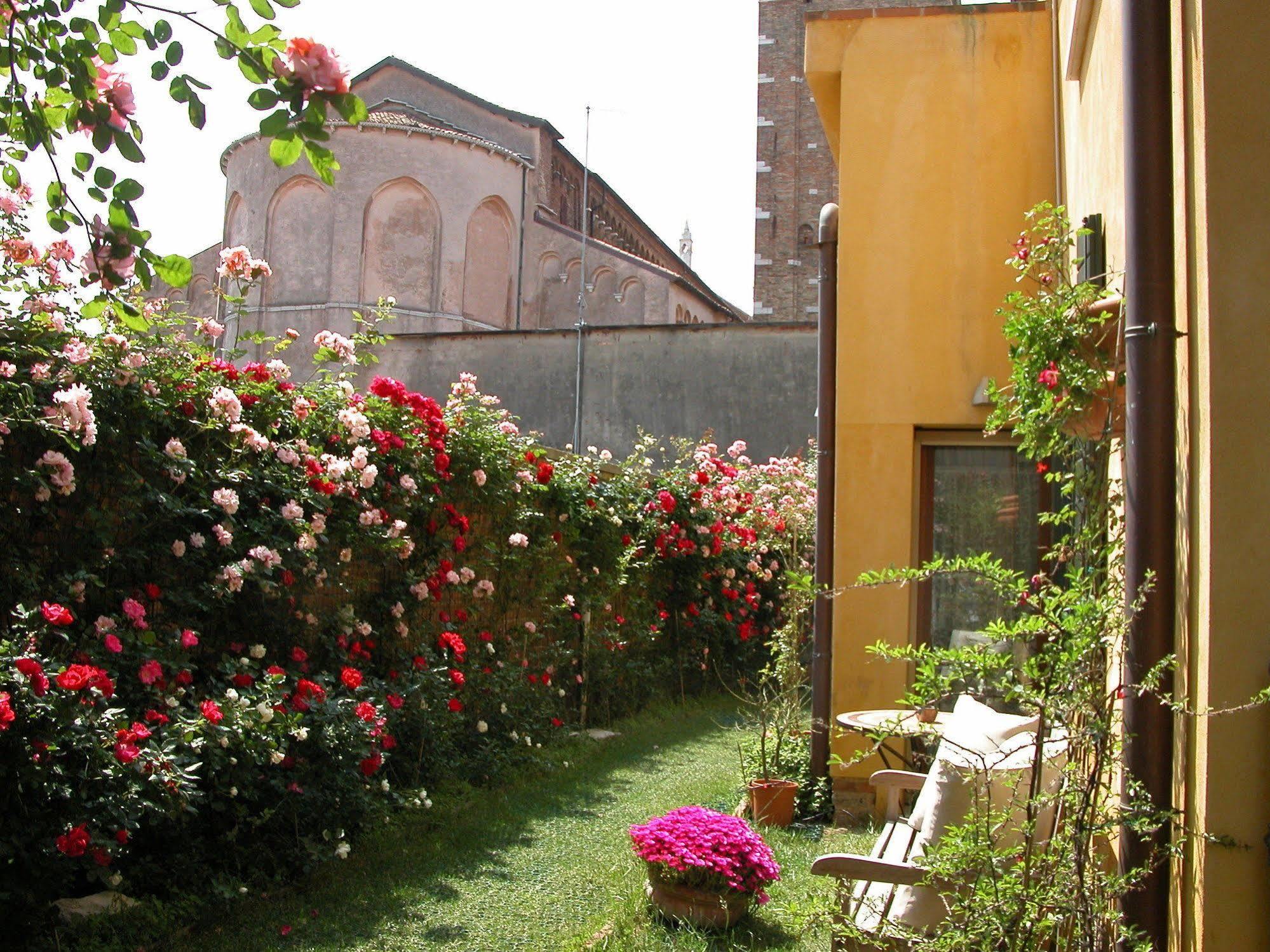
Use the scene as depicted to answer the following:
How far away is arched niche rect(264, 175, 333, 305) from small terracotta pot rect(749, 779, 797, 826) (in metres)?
26.7

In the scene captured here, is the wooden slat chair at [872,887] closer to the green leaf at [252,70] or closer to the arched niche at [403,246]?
the green leaf at [252,70]

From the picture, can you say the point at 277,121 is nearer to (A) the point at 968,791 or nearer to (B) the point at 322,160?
(B) the point at 322,160

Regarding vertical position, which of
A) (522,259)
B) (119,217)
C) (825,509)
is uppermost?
(522,259)

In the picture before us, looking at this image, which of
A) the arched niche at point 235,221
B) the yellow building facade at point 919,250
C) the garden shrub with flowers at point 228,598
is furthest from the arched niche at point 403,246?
the yellow building facade at point 919,250

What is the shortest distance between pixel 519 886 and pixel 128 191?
12.6 ft

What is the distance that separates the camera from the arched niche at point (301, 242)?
3152 cm

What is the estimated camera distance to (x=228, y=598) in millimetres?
5953

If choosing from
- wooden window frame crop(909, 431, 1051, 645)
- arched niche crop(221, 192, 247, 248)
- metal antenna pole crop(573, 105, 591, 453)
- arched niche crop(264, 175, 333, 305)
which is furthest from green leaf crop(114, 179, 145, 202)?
arched niche crop(221, 192, 247, 248)

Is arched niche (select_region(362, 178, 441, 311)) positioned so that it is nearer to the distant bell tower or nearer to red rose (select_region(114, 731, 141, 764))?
red rose (select_region(114, 731, 141, 764))

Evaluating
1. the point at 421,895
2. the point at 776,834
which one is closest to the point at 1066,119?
the point at 776,834

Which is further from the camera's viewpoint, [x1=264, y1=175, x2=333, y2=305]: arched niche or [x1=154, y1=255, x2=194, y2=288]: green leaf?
[x1=264, y1=175, x2=333, y2=305]: arched niche

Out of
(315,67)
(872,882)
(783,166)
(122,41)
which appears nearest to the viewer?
(315,67)

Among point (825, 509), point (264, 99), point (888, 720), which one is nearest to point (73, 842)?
point (264, 99)

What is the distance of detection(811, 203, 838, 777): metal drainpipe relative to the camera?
748cm
